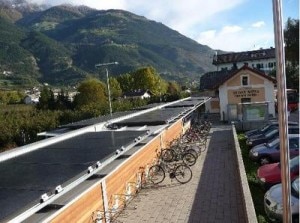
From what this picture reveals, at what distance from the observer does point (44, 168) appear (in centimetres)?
796

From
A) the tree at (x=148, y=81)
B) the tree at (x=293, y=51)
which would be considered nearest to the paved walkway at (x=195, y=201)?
the tree at (x=293, y=51)

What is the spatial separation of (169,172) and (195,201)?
8.78ft

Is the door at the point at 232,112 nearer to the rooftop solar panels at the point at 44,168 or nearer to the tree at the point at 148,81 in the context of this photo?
the rooftop solar panels at the point at 44,168

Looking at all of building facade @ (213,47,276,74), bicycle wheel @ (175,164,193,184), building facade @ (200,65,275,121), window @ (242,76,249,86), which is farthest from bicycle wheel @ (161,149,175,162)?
building facade @ (213,47,276,74)

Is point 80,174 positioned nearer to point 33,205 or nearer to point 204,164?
point 33,205

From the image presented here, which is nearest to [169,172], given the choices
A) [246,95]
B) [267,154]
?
[267,154]

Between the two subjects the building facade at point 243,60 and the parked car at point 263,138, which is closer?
the parked car at point 263,138

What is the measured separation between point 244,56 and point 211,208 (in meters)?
85.6

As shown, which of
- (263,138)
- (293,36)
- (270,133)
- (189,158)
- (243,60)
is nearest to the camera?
(293,36)

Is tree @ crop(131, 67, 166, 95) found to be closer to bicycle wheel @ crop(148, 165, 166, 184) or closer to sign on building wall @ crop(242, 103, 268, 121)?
sign on building wall @ crop(242, 103, 268, 121)

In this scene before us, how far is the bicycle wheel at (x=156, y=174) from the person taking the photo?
1521 cm

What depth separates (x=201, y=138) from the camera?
963 inches

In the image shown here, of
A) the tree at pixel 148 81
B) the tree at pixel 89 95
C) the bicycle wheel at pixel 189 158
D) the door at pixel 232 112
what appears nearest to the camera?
the bicycle wheel at pixel 189 158

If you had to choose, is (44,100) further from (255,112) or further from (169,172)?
(169,172)
